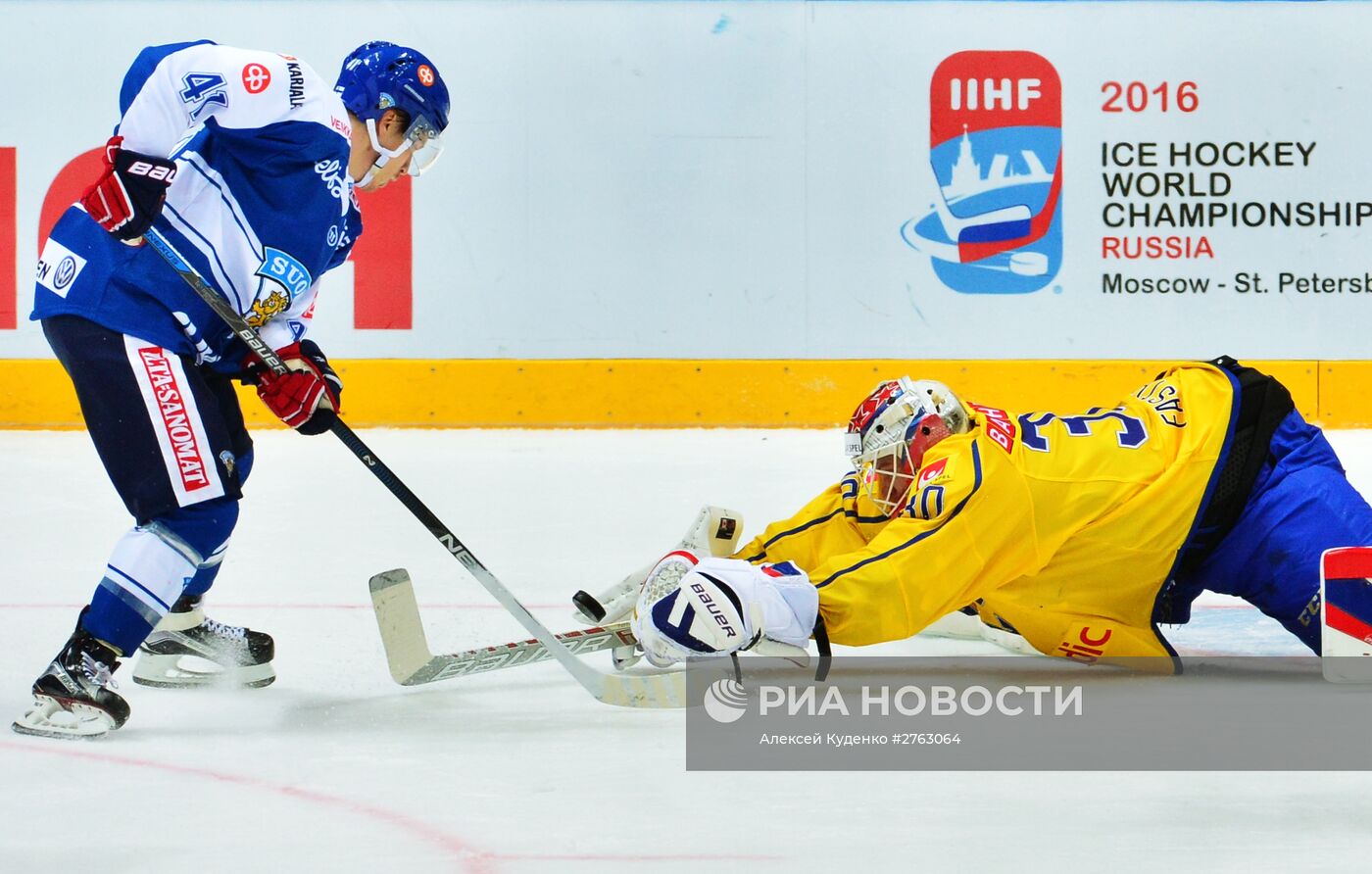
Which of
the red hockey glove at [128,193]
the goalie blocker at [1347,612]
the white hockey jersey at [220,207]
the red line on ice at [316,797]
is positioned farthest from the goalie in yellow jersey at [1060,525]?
the red hockey glove at [128,193]

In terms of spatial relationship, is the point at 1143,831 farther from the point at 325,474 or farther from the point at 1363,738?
the point at 325,474

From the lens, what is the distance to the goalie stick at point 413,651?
2557 mm

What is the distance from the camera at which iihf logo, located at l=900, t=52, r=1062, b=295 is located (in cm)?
664

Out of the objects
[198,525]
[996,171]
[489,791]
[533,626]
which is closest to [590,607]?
[533,626]

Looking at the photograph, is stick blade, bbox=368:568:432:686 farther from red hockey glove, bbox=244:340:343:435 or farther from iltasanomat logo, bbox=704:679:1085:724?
iltasanomat logo, bbox=704:679:1085:724

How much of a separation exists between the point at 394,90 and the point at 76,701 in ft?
3.30

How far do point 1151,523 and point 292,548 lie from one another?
6.98ft

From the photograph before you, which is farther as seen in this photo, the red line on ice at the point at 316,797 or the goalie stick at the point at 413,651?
the goalie stick at the point at 413,651

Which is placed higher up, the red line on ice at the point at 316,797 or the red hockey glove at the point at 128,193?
the red hockey glove at the point at 128,193

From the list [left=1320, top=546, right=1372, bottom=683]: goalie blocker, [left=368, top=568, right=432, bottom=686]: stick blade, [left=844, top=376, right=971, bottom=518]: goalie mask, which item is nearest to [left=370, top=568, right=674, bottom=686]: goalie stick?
[left=368, top=568, right=432, bottom=686]: stick blade

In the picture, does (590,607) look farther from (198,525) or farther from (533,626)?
(198,525)

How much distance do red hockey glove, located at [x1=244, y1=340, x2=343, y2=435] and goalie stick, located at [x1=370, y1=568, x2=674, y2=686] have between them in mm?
260

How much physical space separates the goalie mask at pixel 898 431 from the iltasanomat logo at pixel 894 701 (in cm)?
29

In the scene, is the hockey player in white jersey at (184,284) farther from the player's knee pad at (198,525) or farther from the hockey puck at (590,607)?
the hockey puck at (590,607)
